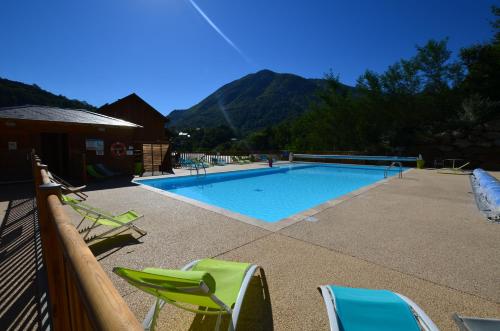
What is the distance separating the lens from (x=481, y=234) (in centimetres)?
414

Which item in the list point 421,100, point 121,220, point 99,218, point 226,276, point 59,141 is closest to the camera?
point 226,276

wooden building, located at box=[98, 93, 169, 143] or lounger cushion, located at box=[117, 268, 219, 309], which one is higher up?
Result: wooden building, located at box=[98, 93, 169, 143]

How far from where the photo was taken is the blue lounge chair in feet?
5.49

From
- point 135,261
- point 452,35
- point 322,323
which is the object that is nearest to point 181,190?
point 135,261

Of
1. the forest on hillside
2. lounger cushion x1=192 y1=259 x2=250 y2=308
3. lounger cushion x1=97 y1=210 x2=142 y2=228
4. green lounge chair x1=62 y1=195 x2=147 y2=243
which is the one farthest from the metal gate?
the forest on hillside

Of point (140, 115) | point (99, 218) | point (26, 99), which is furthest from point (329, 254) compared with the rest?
point (26, 99)

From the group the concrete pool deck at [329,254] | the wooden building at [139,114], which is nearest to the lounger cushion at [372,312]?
the concrete pool deck at [329,254]

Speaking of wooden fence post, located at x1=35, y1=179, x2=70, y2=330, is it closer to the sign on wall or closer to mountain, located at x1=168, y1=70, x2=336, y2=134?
the sign on wall

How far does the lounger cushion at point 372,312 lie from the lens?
168 centimetres

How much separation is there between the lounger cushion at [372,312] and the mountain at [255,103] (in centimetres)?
6760

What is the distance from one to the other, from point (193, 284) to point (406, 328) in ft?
4.69

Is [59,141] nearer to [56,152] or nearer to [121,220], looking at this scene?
[56,152]

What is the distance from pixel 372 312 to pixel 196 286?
1309mm

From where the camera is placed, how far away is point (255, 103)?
87688 millimetres
